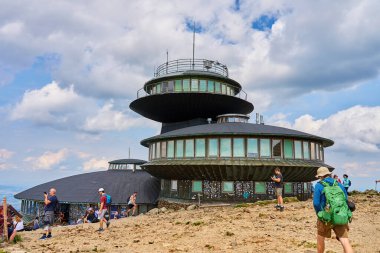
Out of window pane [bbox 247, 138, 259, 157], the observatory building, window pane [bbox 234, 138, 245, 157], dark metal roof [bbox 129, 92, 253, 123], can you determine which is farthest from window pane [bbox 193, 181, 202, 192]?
dark metal roof [bbox 129, 92, 253, 123]

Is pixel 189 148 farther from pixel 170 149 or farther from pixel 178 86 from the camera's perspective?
pixel 178 86

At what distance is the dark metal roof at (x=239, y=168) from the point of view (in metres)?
25.8

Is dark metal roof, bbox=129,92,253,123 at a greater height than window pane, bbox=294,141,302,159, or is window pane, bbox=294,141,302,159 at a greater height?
dark metal roof, bbox=129,92,253,123

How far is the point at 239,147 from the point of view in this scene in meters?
27.0

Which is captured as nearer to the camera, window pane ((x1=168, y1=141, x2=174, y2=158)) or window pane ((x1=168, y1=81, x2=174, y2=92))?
window pane ((x1=168, y1=141, x2=174, y2=158))

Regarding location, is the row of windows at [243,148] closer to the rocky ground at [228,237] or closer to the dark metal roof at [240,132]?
the dark metal roof at [240,132]

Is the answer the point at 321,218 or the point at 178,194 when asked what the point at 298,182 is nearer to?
the point at 178,194

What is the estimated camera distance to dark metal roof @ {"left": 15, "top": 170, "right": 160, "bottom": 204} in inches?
1451

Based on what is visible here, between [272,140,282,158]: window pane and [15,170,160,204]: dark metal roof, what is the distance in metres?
15.7

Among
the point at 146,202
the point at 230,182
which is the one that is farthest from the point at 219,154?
the point at 146,202

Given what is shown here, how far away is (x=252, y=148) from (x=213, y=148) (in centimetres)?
321

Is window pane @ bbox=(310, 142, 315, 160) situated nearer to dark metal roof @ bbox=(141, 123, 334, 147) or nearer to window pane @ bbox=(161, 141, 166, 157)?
dark metal roof @ bbox=(141, 123, 334, 147)

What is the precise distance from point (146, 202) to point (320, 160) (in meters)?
18.7

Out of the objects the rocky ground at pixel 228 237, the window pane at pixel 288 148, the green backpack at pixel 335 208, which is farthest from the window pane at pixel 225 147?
the green backpack at pixel 335 208
